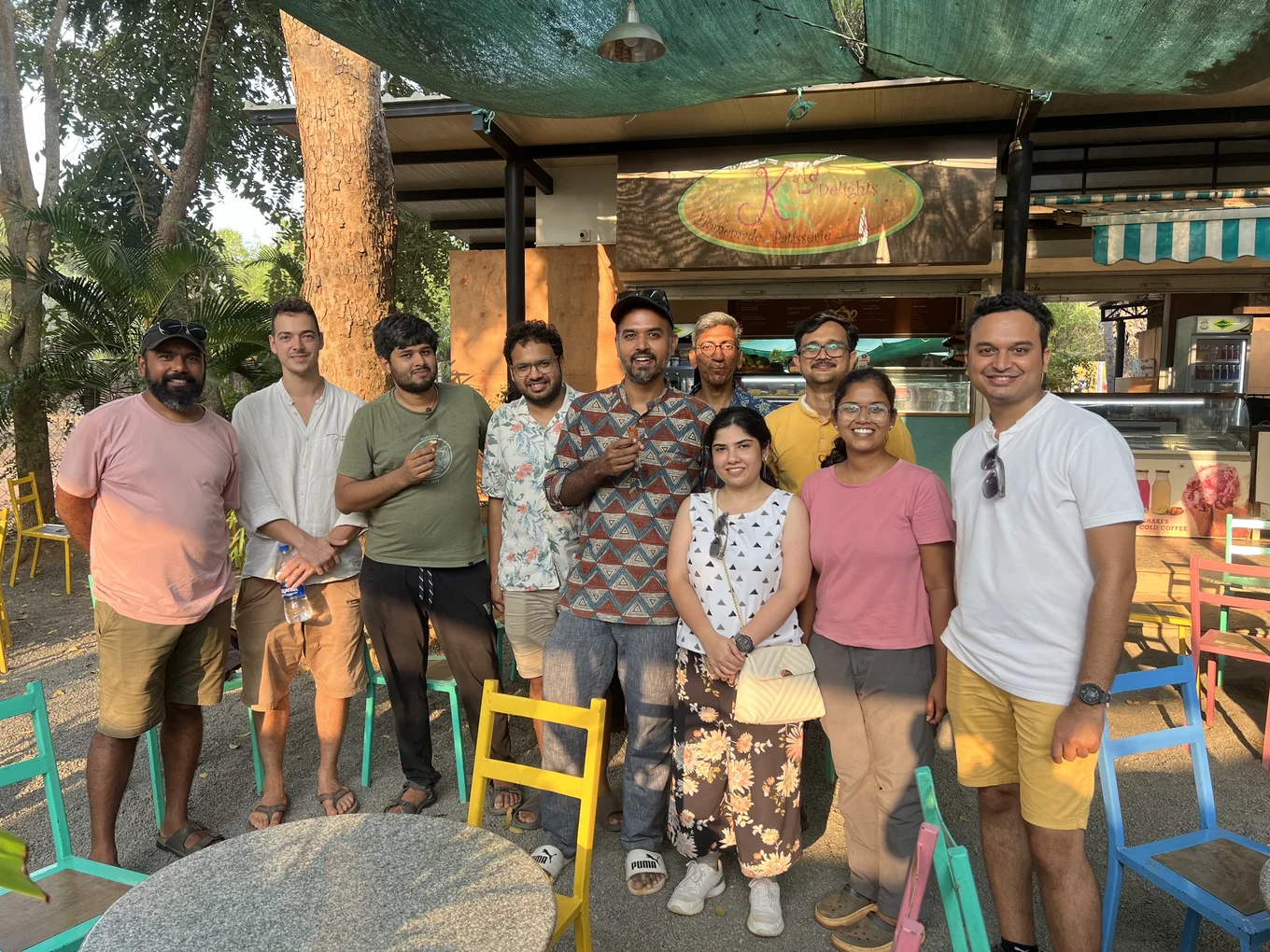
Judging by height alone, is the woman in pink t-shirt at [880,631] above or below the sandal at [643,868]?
above

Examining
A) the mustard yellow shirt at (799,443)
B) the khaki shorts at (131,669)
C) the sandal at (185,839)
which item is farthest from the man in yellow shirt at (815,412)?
the sandal at (185,839)

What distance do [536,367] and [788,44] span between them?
1591mm

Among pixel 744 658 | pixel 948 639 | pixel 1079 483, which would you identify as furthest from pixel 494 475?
pixel 1079 483

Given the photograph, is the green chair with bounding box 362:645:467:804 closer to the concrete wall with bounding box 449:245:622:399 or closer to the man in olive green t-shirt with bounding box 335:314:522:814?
the man in olive green t-shirt with bounding box 335:314:522:814

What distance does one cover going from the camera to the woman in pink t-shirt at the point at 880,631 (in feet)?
8.18

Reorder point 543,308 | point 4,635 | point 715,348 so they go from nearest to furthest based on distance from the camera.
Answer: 1. point 715,348
2. point 4,635
3. point 543,308

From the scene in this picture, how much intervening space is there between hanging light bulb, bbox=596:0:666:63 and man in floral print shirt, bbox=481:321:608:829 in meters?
1.36

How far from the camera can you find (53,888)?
2174mm

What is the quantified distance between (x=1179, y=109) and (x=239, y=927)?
7.39m

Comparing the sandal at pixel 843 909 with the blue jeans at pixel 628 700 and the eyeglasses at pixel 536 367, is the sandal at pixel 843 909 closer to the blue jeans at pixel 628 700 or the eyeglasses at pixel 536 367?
the blue jeans at pixel 628 700

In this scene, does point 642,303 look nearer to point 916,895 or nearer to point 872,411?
point 872,411

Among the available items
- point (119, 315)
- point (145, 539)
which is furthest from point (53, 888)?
point (119, 315)

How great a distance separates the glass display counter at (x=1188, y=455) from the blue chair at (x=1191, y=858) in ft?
16.6

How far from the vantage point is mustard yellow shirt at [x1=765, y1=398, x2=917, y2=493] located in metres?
3.07
